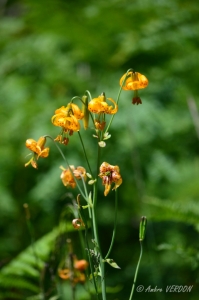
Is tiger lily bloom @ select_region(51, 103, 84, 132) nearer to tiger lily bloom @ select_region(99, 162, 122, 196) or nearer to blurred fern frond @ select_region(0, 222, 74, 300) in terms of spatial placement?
tiger lily bloom @ select_region(99, 162, 122, 196)

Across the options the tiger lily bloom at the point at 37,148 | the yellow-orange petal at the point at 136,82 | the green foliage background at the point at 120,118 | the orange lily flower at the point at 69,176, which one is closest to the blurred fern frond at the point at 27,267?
the orange lily flower at the point at 69,176

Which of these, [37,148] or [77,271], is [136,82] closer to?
[37,148]

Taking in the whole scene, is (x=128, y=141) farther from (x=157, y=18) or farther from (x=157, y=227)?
(x=157, y=18)

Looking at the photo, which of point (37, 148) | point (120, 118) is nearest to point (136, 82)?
point (37, 148)

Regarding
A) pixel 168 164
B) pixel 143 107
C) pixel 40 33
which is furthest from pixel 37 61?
pixel 168 164

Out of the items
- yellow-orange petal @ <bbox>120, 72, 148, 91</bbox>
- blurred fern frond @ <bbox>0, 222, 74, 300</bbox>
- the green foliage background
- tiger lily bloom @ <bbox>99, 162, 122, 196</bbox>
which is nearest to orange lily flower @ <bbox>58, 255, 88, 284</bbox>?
blurred fern frond @ <bbox>0, 222, 74, 300</bbox>

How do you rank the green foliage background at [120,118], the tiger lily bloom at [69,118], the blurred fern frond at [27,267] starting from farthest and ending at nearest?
the green foliage background at [120,118]
the blurred fern frond at [27,267]
the tiger lily bloom at [69,118]

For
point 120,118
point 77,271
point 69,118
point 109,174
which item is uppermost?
point 120,118

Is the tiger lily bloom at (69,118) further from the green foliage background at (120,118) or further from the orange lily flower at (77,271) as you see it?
the green foliage background at (120,118)
